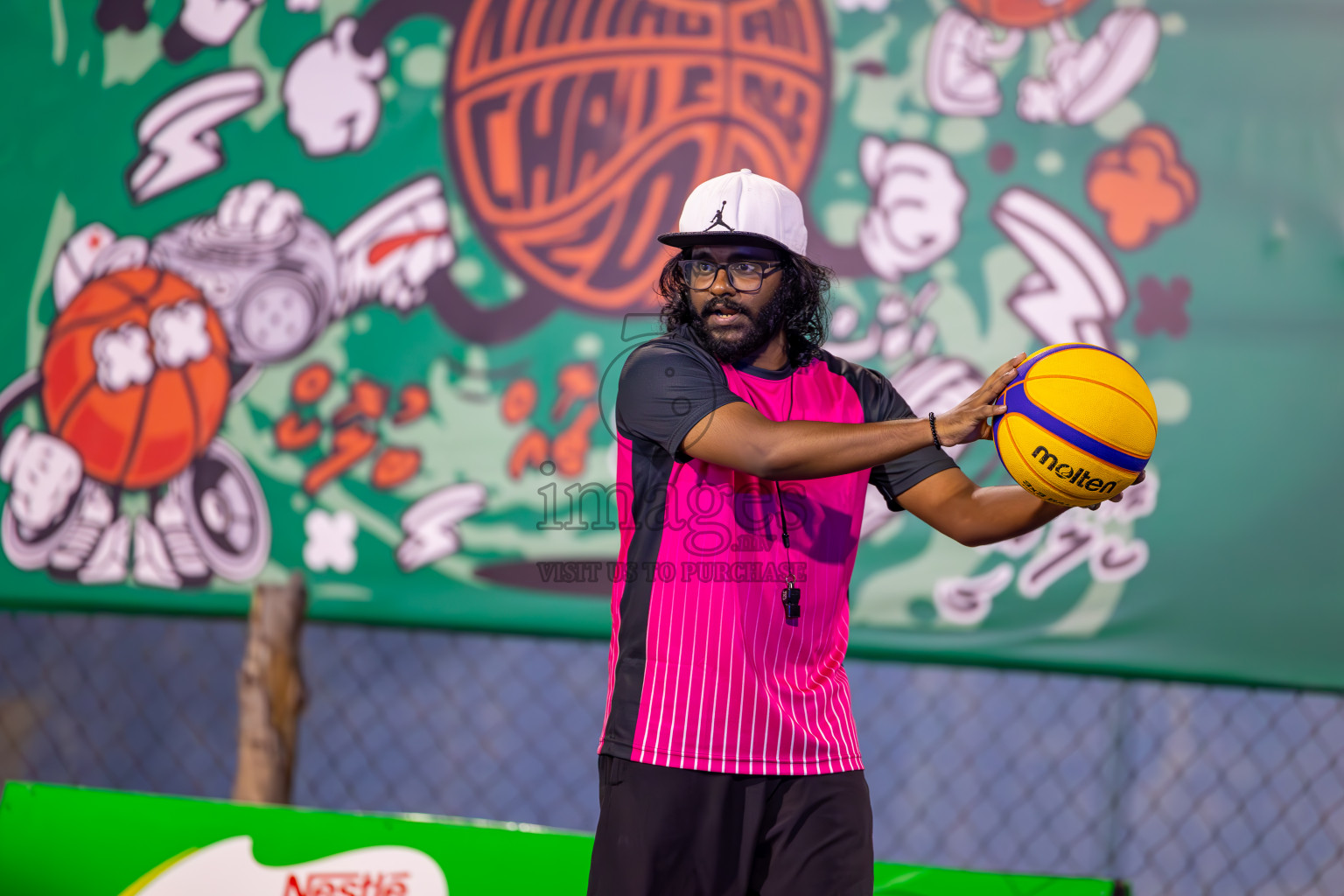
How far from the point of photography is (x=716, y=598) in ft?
6.63

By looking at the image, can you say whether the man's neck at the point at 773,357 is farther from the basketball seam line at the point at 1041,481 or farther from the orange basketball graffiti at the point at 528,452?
the orange basketball graffiti at the point at 528,452

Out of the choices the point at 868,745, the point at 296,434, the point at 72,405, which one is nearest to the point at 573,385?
the point at 296,434

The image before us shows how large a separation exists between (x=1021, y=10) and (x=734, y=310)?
193 centimetres

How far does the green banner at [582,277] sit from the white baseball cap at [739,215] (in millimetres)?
1259

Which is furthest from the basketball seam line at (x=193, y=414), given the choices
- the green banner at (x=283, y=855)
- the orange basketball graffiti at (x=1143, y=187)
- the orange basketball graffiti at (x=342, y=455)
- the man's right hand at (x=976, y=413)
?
the orange basketball graffiti at (x=1143, y=187)

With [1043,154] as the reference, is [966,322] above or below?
below

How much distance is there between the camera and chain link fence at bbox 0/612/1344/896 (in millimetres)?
5219

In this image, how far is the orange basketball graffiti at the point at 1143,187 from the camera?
3.34 metres

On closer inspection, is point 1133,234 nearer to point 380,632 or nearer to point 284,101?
point 284,101

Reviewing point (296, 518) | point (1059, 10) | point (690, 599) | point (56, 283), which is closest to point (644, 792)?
point (690, 599)

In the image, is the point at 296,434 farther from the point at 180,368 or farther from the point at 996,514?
the point at 996,514

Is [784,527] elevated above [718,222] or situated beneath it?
situated beneath

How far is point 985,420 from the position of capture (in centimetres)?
198

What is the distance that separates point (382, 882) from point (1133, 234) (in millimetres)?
2718
